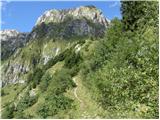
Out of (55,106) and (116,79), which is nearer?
(116,79)

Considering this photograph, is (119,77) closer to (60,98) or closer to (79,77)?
(60,98)

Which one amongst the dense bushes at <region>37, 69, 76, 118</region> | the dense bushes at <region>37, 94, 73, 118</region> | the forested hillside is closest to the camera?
the forested hillside

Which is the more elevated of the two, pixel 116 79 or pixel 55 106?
pixel 55 106

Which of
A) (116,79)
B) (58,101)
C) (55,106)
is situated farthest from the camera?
(58,101)

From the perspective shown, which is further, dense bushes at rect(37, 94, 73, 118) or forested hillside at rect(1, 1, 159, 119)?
dense bushes at rect(37, 94, 73, 118)

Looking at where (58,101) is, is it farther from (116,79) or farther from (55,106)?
(116,79)

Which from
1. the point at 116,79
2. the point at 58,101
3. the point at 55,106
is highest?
the point at 58,101

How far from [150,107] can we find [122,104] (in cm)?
602

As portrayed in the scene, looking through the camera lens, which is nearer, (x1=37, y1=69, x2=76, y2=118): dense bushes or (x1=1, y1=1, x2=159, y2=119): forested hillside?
(x1=1, y1=1, x2=159, y2=119): forested hillside

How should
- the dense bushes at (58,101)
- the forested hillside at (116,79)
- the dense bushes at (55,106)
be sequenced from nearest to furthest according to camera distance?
the forested hillside at (116,79) → the dense bushes at (55,106) → the dense bushes at (58,101)

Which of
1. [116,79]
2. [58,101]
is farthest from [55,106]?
[116,79]

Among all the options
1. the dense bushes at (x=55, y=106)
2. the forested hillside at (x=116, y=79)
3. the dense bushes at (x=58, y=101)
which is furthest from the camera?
the dense bushes at (x=58, y=101)

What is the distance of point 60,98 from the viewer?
9600cm

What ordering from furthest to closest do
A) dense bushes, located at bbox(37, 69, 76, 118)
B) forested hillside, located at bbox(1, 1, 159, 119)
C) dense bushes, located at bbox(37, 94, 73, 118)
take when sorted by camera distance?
dense bushes, located at bbox(37, 69, 76, 118)
dense bushes, located at bbox(37, 94, 73, 118)
forested hillside, located at bbox(1, 1, 159, 119)
